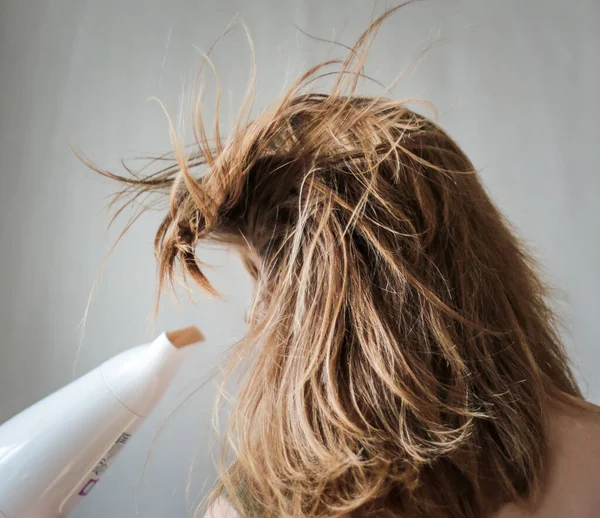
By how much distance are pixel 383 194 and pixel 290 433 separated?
204mm

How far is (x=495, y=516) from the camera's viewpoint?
454 millimetres

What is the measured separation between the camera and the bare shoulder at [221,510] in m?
0.48

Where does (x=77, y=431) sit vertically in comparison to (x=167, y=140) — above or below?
below

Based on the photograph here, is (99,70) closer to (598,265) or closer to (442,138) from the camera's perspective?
(442,138)

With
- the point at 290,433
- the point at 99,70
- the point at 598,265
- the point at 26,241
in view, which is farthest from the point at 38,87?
the point at 598,265

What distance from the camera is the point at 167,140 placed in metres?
0.86

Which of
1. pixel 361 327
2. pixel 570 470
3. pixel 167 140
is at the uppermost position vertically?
pixel 167 140

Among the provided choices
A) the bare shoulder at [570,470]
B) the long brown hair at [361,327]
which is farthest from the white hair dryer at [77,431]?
the bare shoulder at [570,470]

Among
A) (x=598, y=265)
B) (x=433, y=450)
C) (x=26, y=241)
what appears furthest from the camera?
(x=598, y=265)

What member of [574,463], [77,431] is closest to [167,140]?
[77,431]

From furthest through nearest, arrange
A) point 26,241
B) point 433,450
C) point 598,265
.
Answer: point 598,265, point 26,241, point 433,450

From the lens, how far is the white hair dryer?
0.43m

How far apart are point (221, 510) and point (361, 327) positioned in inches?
8.2

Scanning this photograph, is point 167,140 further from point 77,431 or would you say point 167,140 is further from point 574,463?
point 574,463
